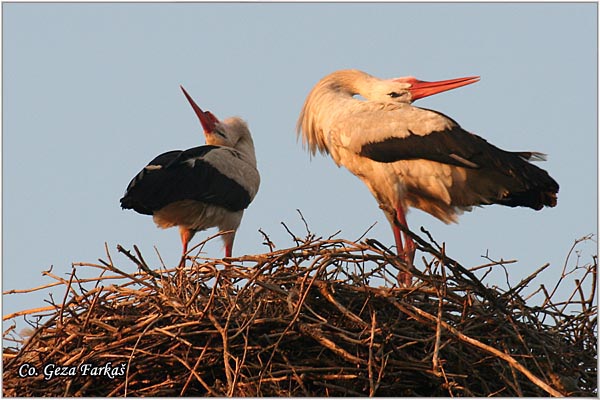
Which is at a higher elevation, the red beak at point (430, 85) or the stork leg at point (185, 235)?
the red beak at point (430, 85)

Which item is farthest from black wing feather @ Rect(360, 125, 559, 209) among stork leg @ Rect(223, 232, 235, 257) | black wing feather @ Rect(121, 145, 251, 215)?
stork leg @ Rect(223, 232, 235, 257)

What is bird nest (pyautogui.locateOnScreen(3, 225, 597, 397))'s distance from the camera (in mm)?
5254

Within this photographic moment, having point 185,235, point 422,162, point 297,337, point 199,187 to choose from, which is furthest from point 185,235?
point 297,337

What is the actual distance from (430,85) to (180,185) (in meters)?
1.94

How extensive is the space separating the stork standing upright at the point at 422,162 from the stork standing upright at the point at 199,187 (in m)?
0.85

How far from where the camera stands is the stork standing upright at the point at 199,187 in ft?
24.9

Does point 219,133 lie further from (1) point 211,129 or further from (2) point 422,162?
(2) point 422,162

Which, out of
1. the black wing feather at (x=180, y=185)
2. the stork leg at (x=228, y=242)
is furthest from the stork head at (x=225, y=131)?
the stork leg at (x=228, y=242)

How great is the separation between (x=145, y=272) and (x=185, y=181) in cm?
217

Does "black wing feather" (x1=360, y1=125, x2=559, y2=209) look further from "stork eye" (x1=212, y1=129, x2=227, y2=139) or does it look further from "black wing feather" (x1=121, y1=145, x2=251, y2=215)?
"stork eye" (x1=212, y1=129, x2=227, y2=139)

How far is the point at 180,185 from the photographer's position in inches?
303

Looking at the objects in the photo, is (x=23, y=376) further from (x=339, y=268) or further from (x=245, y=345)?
(x=339, y=268)

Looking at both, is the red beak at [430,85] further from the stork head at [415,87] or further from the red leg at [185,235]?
the red leg at [185,235]

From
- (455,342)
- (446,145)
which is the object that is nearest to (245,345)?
(455,342)
